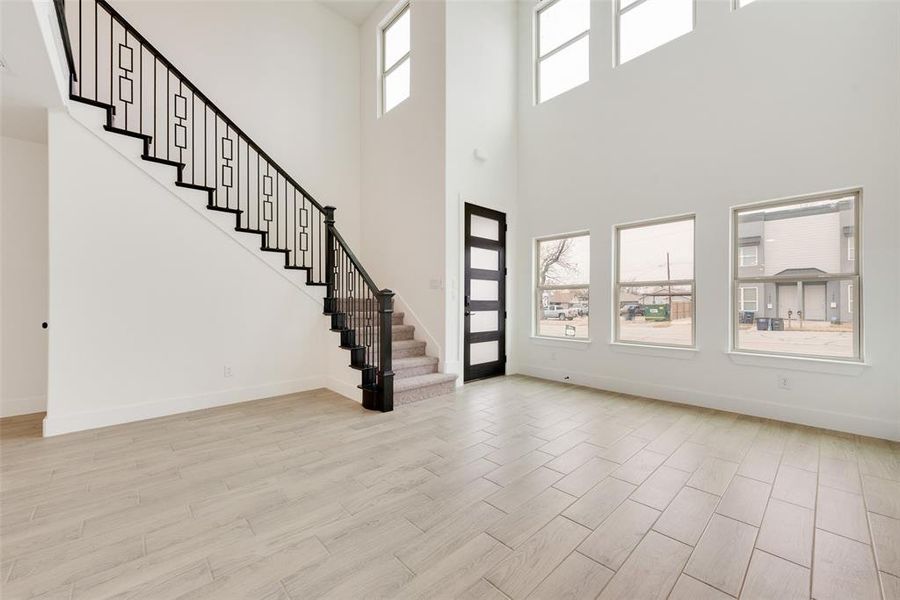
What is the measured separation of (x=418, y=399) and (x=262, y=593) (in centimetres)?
281

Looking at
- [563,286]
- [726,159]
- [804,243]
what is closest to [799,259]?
[804,243]

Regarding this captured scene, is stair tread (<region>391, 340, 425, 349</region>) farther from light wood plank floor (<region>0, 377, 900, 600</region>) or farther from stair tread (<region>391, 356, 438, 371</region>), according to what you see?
light wood plank floor (<region>0, 377, 900, 600</region>)

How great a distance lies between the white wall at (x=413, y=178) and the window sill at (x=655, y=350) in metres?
2.27

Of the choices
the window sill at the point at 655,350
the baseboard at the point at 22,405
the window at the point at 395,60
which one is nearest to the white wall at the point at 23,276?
the baseboard at the point at 22,405

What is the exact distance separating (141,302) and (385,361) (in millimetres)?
2500

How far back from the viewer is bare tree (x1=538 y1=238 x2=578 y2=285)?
17.5ft

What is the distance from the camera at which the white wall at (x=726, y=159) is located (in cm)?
317

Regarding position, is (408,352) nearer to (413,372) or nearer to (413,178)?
(413,372)

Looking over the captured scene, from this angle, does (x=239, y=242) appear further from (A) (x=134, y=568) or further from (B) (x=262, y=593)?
(B) (x=262, y=593)

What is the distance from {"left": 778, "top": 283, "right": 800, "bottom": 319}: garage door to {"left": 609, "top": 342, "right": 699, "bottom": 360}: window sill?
0.86m

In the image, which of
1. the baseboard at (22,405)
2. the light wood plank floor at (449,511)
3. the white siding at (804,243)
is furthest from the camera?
the baseboard at (22,405)

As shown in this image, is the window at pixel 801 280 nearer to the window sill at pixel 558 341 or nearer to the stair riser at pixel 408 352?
the window sill at pixel 558 341

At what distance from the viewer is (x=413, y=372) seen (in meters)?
4.59

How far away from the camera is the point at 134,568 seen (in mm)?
1651
